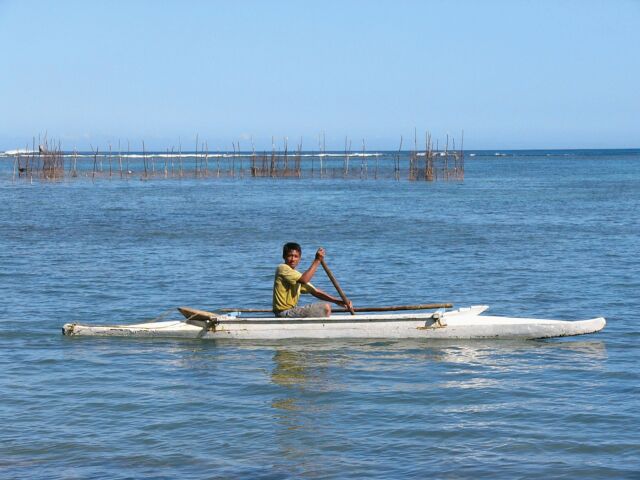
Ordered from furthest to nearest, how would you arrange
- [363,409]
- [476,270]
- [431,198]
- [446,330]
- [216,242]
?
[431,198] → [216,242] → [476,270] → [446,330] → [363,409]

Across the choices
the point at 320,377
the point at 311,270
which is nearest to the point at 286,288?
the point at 311,270

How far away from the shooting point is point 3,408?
31.2ft

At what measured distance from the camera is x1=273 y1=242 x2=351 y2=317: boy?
11734 mm

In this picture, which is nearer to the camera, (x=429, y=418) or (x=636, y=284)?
(x=429, y=418)

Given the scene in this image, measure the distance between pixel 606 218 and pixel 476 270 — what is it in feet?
46.3

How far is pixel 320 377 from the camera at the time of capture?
10.7 m

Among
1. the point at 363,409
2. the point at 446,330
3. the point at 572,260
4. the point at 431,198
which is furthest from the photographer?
the point at 431,198

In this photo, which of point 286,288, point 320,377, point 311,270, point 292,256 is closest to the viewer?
point 320,377

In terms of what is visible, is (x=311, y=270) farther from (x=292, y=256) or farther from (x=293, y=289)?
(x=293, y=289)

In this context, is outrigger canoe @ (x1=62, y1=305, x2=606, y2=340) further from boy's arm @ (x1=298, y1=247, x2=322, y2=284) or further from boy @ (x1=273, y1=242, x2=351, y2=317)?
boy's arm @ (x1=298, y1=247, x2=322, y2=284)

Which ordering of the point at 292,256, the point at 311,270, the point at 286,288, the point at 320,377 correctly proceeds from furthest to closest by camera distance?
the point at 286,288
the point at 292,256
the point at 311,270
the point at 320,377

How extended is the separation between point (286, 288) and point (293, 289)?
0.09m

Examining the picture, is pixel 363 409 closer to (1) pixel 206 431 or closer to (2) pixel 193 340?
(1) pixel 206 431

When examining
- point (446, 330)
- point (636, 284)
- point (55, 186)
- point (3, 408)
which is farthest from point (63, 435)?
point (55, 186)
